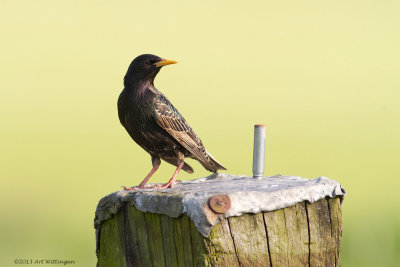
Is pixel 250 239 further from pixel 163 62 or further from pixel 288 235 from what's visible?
pixel 163 62

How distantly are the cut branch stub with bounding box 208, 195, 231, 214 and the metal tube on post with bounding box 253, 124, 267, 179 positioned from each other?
5.03 ft

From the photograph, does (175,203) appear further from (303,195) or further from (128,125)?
(128,125)

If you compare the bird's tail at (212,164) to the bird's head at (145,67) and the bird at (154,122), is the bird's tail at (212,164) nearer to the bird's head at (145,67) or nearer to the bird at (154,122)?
the bird at (154,122)

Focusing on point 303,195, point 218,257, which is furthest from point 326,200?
point 218,257

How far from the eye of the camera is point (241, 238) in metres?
3.89

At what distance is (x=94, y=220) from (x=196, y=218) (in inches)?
61.9

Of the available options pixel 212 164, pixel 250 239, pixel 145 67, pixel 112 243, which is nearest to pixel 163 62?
pixel 145 67

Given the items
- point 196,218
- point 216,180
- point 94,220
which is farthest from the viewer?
point 216,180

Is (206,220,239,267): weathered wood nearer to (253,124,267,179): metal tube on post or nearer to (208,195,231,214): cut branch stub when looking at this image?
(208,195,231,214): cut branch stub

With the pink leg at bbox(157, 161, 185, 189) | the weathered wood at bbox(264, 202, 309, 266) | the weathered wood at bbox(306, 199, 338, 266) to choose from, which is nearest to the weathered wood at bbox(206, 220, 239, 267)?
the weathered wood at bbox(264, 202, 309, 266)

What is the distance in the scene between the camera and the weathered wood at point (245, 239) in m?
3.84

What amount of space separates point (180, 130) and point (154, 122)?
305 millimetres

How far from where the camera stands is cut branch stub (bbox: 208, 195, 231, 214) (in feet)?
12.5

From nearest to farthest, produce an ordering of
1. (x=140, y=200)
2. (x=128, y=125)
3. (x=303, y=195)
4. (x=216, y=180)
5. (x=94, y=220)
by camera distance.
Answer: (x=303, y=195), (x=140, y=200), (x=94, y=220), (x=216, y=180), (x=128, y=125)
